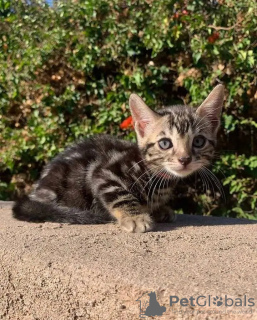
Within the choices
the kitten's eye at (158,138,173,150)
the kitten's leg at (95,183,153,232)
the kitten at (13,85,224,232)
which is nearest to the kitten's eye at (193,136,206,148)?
the kitten at (13,85,224,232)

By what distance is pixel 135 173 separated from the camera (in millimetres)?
2363

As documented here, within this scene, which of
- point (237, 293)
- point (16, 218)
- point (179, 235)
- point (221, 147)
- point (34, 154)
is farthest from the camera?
point (34, 154)

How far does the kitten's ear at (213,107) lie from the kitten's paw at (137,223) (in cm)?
70

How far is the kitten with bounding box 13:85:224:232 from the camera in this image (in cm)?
224

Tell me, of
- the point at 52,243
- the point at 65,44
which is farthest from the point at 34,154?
the point at 52,243

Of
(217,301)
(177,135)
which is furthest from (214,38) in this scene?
(217,301)

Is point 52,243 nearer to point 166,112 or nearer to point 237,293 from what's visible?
point 237,293

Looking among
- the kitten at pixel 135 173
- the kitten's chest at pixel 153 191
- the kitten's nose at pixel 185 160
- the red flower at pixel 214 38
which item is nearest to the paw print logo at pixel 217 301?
the kitten at pixel 135 173

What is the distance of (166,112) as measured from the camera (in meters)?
2.47

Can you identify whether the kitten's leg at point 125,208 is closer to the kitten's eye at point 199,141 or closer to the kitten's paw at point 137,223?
the kitten's paw at point 137,223

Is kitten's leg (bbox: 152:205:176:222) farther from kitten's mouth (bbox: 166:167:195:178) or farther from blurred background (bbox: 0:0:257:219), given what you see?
blurred background (bbox: 0:0:257:219)

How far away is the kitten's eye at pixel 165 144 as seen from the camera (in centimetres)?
229

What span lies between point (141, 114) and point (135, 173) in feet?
1.16

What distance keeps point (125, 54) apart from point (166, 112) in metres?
1.37
